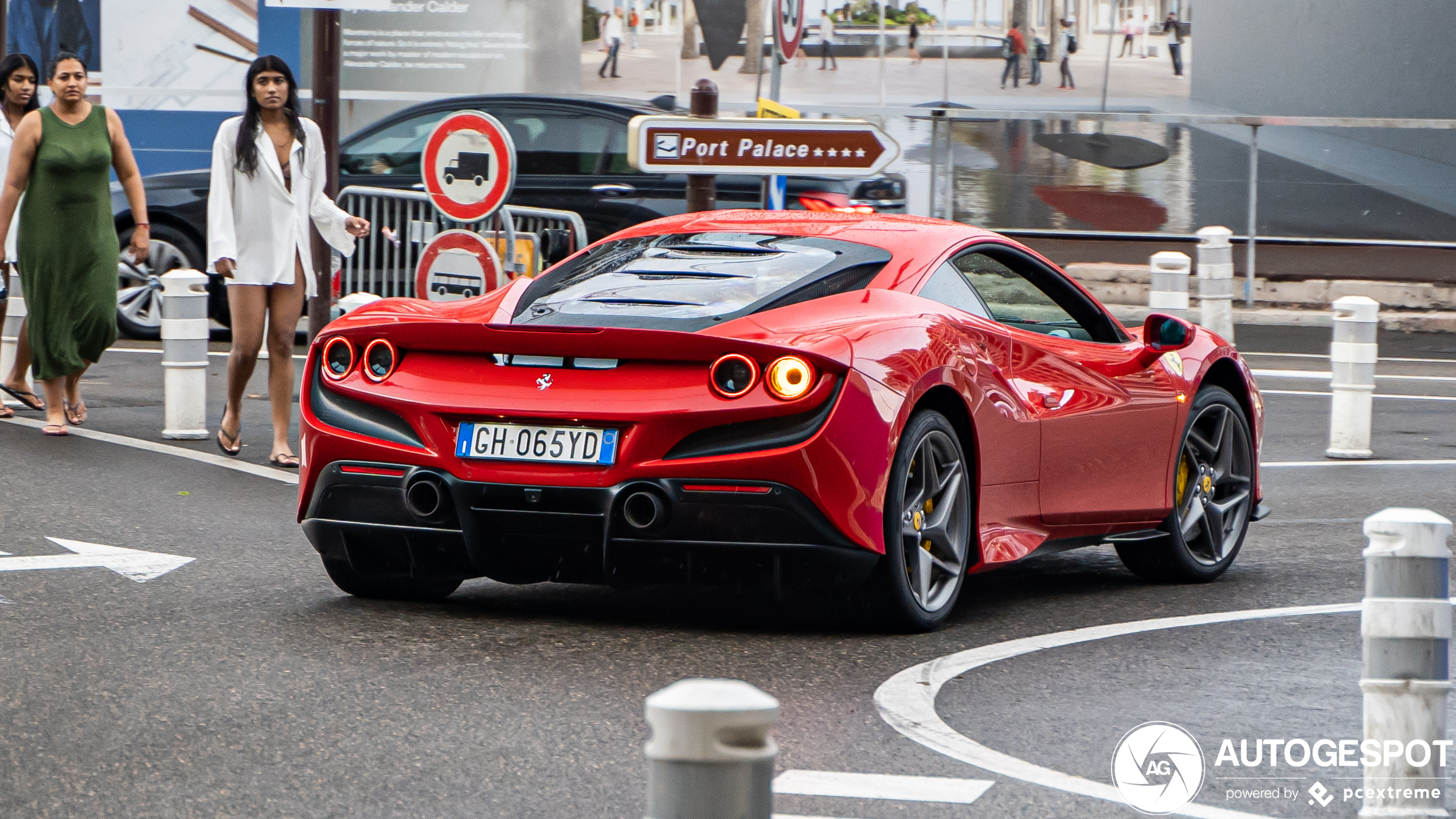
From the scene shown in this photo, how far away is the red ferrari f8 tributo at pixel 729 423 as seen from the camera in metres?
5.44

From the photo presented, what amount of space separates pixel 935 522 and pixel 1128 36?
13154 mm

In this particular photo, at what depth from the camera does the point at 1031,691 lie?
5.12 metres

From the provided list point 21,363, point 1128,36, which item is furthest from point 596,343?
point 1128,36

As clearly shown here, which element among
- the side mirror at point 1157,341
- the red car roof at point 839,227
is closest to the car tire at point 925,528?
the red car roof at point 839,227

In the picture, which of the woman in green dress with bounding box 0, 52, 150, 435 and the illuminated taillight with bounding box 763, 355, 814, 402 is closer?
the illuminated taillight with bounding box 763, 355, 814, 402

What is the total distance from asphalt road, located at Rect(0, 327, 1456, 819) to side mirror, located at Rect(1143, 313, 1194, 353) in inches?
32.2

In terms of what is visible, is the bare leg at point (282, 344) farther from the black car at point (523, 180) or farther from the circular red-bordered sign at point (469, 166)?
the black car at point (523, 180)

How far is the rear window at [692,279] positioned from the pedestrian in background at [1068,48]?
12.2 meters

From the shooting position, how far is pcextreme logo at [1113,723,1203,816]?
4160 mm

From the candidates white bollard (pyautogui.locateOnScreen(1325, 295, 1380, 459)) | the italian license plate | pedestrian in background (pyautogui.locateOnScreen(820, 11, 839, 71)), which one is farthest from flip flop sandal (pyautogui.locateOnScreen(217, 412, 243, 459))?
pedestrian in background (pyautogui.locateOnScreen(820, 11, 839, 71))

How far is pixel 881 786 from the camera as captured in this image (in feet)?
13.8

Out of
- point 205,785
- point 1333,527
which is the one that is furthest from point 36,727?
point 1333,527

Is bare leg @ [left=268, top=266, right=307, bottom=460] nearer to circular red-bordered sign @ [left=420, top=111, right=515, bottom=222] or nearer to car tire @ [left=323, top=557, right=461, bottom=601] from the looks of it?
circular red-bordered sign @ [left=420, top=111, right=515, bottom=222]

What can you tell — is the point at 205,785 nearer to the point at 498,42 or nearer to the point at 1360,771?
the point at 1360,771
